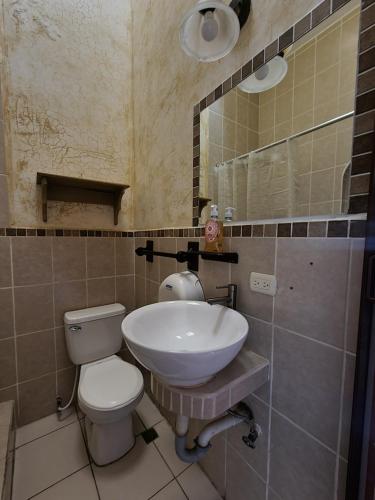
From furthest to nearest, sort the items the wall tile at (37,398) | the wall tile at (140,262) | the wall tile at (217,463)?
the wall tile at (140,262)
the wall tile at (37,398)
the wall tile at (217,463)

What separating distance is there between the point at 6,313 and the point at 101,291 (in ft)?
1.80

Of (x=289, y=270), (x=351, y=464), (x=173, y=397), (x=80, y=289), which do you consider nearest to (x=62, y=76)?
(x=80, y=289)

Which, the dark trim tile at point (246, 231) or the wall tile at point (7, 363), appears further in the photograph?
the wall tile at point (7, 363)

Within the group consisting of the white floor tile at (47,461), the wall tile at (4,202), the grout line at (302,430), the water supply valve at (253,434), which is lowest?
the white floor tile at (47,461)

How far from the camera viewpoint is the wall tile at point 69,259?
4.64 feet

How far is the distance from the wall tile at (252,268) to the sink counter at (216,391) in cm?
18

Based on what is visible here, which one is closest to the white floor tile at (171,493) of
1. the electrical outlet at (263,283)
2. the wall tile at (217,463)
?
the wall tile at (217,463)

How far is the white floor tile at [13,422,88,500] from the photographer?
3.44 feet

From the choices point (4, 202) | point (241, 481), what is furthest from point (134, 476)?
point (4, 202)

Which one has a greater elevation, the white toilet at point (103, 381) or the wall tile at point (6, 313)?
the wall tile at point (6, 313)

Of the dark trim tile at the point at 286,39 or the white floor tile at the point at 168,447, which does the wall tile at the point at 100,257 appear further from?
the dark trim tile at the point at 286,39

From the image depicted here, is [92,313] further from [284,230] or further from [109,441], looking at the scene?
[284,230]

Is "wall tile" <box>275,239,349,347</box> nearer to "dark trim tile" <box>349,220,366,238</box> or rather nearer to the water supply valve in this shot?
"dark trim tile" <box>349,220,366,238</box>

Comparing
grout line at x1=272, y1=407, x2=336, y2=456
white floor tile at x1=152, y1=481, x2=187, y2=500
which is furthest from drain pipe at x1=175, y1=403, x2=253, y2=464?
white floor tile at x1=152, y1=481, x2=187, y2=500
